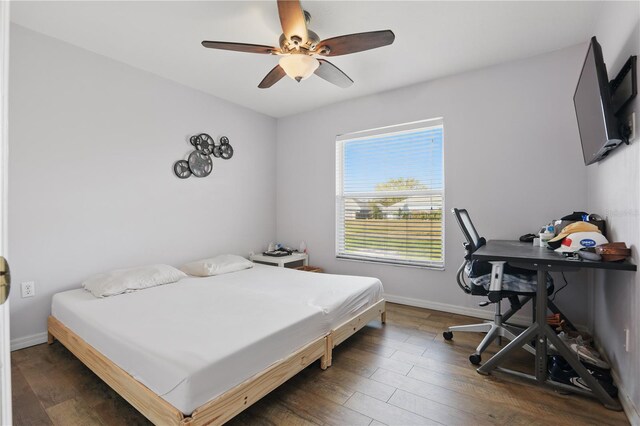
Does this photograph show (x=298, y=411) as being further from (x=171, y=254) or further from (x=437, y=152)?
(x=437, y=152)

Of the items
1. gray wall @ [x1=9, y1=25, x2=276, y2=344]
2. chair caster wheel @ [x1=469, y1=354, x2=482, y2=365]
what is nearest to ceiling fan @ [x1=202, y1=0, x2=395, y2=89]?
gray wall @ [x1=9, y1=25, x2=276, y2=344]

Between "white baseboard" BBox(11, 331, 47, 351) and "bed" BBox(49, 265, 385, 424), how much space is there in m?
0.10

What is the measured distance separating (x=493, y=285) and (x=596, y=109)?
1258 mm

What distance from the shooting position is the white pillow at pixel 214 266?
3146 mm

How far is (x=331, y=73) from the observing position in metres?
2.46

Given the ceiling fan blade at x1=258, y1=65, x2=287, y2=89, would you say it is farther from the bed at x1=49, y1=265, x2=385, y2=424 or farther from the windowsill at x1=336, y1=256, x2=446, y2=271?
the windowsill at x1=336, y1=256, x2=446, y2=271

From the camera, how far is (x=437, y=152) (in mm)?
3393

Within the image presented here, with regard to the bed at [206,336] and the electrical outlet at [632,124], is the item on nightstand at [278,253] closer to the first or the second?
the bed at [206,336]

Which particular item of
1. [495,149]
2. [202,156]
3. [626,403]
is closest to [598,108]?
[495,149]

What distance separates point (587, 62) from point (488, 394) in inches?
84.6

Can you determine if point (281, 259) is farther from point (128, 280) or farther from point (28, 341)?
point (28, 341)

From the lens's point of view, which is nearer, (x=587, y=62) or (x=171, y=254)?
(x=587, y=62)

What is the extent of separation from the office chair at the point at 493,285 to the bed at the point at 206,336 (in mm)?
846

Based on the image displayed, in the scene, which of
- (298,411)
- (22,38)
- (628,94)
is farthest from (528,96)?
(22,38)
